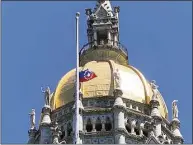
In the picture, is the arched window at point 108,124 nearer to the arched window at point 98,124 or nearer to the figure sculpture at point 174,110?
the arched window at point 98,124

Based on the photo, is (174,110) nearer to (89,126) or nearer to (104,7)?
(89,126)

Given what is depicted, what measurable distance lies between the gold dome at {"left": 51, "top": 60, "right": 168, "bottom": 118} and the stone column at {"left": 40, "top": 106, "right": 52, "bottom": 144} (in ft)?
4.90

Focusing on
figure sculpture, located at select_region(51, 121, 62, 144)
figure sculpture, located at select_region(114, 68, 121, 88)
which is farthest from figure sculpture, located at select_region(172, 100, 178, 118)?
figure sculpture, located at select_region(51, 121, 62, 144)

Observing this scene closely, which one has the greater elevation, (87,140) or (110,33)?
(110,33)

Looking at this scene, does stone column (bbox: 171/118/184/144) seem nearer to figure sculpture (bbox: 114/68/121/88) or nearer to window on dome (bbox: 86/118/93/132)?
figure sculpture (bbox: 114/68/121/88)

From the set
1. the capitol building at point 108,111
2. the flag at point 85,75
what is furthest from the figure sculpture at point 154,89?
the flag at point 85,75

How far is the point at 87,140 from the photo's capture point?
95188 mm

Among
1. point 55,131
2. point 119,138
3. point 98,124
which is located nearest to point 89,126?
point 98,124

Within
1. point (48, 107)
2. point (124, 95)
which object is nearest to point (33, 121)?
point (48, 107)

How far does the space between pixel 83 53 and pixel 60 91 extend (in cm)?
859

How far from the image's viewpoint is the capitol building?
95.8 metres

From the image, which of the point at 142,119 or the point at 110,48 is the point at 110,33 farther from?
the point at 142,119

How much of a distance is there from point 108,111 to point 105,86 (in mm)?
3314

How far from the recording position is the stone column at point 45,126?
97750 millimetres
